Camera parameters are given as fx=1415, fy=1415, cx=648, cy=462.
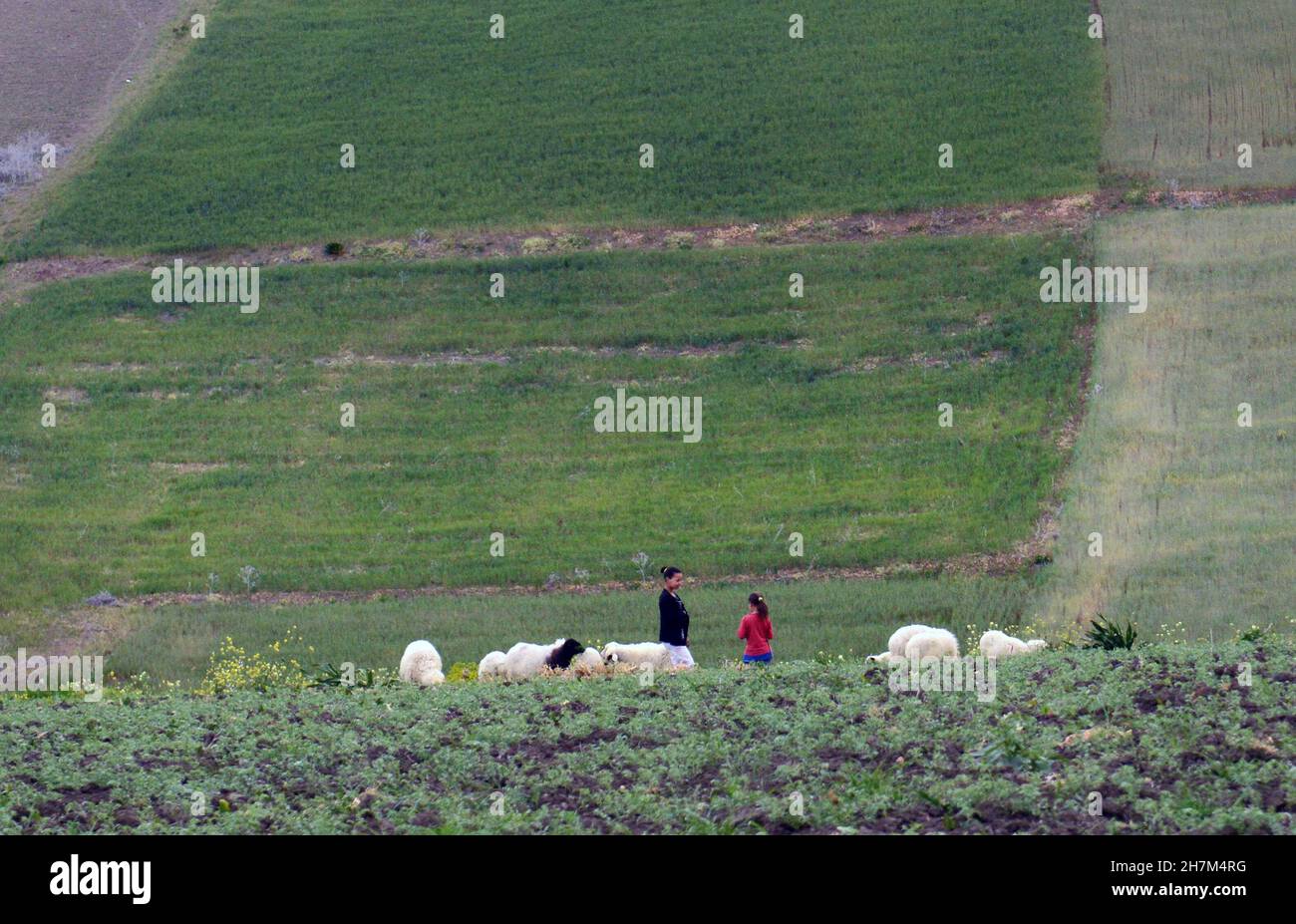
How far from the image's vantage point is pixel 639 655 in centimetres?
1909

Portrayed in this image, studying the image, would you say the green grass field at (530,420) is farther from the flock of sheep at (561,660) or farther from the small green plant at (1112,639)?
the small green plant at (1112,639)

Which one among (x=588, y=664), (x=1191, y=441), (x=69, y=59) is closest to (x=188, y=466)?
(x=588, y=664)

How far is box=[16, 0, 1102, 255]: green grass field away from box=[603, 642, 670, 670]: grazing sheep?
25.3 meters

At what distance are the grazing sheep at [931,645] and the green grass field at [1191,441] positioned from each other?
4.52 m

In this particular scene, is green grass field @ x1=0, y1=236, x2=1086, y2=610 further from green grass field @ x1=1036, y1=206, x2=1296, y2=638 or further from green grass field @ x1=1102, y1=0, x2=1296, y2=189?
green grass field @ x1=1102, y1=0, x2=1296, y2=189

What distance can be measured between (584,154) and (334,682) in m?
31.5

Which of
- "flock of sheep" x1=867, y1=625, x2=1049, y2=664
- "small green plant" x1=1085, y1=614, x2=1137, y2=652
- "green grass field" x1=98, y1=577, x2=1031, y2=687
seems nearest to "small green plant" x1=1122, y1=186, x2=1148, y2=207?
"green grass field" x1=98, y1=577, x2=1031, y2=687

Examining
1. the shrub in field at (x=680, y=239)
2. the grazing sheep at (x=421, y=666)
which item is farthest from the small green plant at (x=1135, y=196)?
the grazing sheep at (x=421, y=666)

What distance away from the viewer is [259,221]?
43.6 m

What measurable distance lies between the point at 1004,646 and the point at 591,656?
5.57 metres

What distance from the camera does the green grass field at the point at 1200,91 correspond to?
42.1 metres

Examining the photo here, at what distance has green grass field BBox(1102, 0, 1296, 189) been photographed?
138 ft
